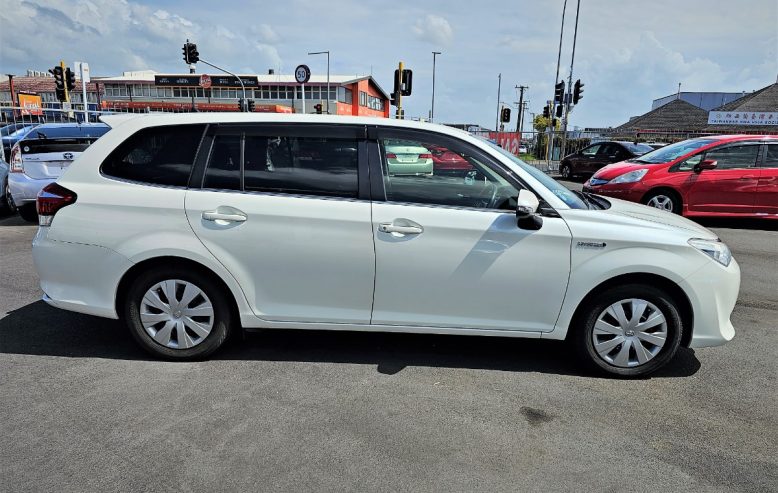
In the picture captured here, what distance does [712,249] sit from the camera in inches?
145

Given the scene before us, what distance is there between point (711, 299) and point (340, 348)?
2.62m

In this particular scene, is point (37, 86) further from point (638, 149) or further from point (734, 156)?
point (734, 156)

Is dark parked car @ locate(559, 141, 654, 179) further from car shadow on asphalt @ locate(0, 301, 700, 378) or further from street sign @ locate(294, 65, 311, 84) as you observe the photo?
car shadow on asphalt @ locate(0, 301, 700, 378)

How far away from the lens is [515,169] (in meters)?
3.71

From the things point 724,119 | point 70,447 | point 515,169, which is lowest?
point 70,447

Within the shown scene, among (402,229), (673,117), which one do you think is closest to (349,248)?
(402,229)

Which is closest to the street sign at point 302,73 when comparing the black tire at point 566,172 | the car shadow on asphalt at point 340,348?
the black tire at point 566,172

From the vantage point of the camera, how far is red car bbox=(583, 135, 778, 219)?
380 inches

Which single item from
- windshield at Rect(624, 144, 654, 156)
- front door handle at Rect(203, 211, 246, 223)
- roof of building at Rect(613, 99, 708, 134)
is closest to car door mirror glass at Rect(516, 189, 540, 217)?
front door handle at Rect(203, 211, 246, 223)

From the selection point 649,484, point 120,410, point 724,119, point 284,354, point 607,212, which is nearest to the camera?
point 649,484

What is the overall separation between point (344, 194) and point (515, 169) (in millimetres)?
1170

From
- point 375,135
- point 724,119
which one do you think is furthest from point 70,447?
point 724,119

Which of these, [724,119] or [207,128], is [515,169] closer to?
[207,128]

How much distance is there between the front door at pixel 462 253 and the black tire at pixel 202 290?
1.07 meters
